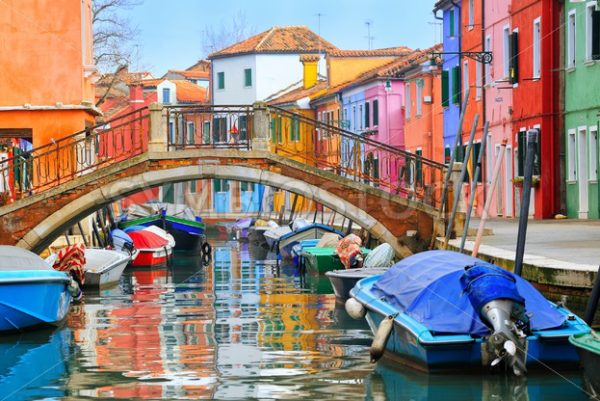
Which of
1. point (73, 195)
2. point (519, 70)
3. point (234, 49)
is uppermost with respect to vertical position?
point (234, 49)

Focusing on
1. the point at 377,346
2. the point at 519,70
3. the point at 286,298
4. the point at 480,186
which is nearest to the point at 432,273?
the point at 377,346

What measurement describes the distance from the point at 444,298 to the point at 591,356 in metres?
2.23

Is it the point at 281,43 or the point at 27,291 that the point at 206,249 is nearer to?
the point at 27,291

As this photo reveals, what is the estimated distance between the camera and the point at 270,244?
3600cm

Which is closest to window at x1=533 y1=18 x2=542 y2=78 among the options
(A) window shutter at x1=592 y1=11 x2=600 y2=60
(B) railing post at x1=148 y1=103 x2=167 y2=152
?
(A) window shutter at x1=592 y1=11 x2=600 y2=60

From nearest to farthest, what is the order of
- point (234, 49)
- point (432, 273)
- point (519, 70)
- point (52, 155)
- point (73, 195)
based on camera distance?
point (432, 273), point (73, 195), point (52, 155), point (519, 70), point (234, 49)

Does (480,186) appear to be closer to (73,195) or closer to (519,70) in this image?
(519,70)

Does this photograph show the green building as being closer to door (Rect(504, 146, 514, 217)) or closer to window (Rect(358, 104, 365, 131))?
door (Rect(504, 146, 514, 217))

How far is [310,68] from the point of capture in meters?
56.8

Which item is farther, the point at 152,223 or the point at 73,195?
the point at 152,223

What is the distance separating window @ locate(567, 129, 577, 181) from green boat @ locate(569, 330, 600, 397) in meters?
15.5

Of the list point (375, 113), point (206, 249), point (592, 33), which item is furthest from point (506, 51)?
point (375, 113)

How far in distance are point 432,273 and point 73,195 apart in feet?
36.5

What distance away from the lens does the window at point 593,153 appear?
2392cm
